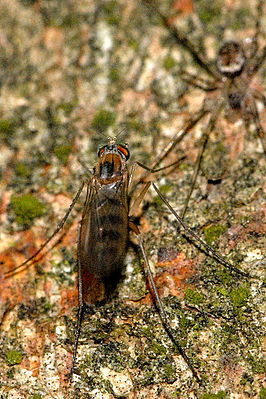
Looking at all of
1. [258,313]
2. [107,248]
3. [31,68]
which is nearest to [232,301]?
[258,313]

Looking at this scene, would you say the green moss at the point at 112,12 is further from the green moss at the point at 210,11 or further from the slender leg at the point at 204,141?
the slender leg at the point at 204,141

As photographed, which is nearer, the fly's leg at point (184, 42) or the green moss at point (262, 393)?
the green moss at point (262, 393)

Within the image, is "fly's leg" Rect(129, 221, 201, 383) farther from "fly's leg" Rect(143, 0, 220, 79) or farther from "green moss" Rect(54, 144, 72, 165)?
"fly's leg" Rect(143, 0, 220, 79)

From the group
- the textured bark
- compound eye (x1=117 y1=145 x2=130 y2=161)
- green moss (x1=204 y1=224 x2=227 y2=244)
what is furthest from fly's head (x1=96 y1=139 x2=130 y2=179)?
green moss (x1=204 y1=224 x2=227 y2=244)

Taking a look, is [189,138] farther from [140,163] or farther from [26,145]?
[26,145]

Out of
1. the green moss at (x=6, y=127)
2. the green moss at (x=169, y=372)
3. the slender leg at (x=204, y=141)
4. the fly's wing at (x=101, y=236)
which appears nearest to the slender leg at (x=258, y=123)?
the slender leg at (x=204, y=141)

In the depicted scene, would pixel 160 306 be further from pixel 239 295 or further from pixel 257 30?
pixel 257 30

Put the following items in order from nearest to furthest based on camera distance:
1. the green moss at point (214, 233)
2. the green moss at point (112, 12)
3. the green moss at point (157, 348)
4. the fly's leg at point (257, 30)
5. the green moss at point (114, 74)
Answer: the green moss at point (157, 348), the green moss at point (214, 233), the fly's leg at point (257, 30), the green moss at point (114, 74), the green moss at point (112, 12)

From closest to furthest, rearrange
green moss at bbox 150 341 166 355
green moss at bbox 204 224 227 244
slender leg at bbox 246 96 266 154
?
1. green moss at bbox 150 341 166 355
2. green moss at bbox 204 224 227 244
3. slender leg at bbox 246 96 266 154
